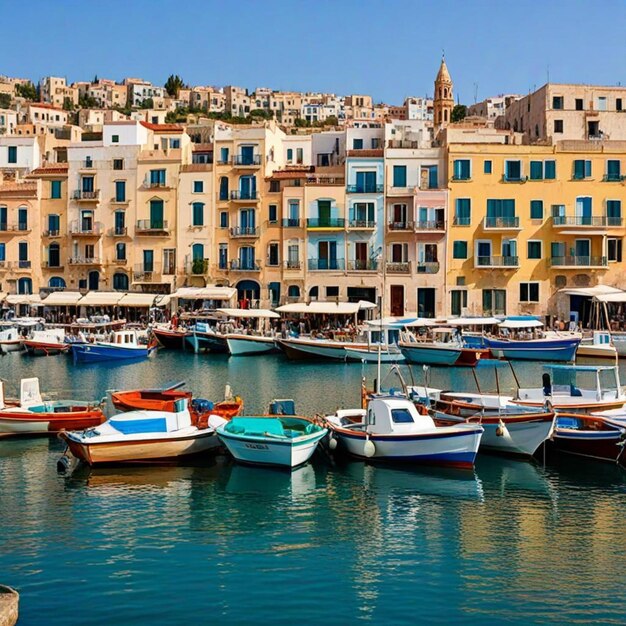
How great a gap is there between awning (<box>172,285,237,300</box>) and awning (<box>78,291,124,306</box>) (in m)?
3.76

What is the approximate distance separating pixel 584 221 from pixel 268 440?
40522mm

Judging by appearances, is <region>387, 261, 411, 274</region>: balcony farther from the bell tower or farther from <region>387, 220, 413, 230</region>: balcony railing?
the bell tower

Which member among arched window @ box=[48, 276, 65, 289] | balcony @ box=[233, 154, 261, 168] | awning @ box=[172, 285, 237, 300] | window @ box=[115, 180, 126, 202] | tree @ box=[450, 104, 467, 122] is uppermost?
tree @ box=[450, 104, 467, 122]

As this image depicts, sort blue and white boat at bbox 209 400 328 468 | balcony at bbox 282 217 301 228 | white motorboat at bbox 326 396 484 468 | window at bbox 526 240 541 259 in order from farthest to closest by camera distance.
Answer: balcony at bbox 282 217 301 228, window at bbox 526 240 541 259, white motorboat at bbox 326 396 484 468, blue and white boat at bbox 209 400 328 468

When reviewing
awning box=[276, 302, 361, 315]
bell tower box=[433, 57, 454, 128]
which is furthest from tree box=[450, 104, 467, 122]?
awning box=[276, 302, 361, 315]

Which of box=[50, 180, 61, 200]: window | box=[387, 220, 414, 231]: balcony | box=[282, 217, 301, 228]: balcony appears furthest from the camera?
box=[50, 180, 61, 200]: window

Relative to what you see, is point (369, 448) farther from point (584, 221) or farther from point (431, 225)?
point (584, 221)

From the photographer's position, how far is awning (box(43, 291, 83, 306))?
57653mm

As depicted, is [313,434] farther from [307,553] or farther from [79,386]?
[79,386]

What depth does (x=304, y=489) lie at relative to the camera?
70.1ft

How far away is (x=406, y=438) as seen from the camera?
23.0 metres

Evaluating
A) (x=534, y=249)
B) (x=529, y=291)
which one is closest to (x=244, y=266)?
(x=529, y=291)

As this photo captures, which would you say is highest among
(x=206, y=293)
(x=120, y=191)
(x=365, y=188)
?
(x=120, y=191)

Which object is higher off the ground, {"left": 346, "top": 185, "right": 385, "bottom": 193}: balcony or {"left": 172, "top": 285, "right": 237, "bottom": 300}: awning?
{"left": 346, "top": 185, "right": 385, "bottom": 193}: balcony
